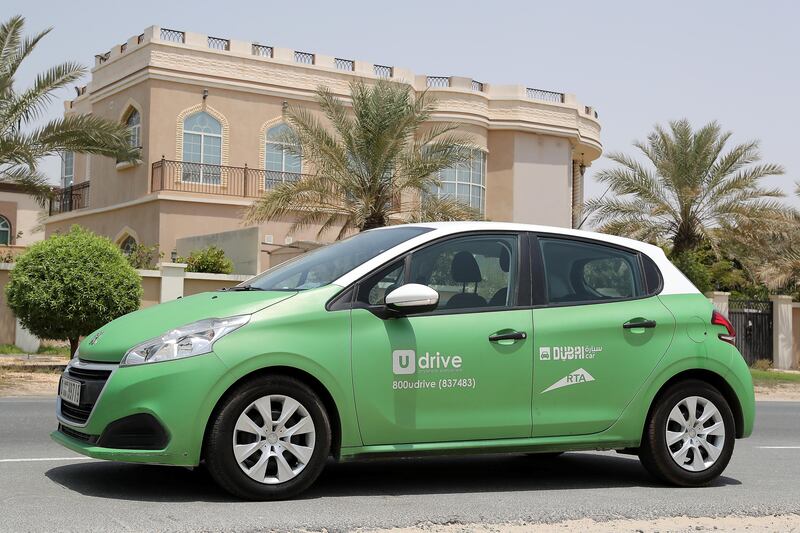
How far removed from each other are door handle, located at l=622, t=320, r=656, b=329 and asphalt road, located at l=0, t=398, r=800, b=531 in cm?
114

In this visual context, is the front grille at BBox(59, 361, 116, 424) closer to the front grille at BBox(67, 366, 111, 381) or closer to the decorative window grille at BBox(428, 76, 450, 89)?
the front grille at BBox(67, 366, 111, 381)

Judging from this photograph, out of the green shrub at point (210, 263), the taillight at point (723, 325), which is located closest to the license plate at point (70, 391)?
the taillight at point (723, 325)

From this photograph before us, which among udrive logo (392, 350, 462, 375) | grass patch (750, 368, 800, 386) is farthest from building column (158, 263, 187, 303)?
udrive logo (392, 350, 462, 375)

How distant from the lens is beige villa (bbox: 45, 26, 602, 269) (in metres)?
35.6

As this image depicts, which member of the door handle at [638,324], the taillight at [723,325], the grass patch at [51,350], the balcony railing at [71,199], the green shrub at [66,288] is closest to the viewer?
the door handle at [638,324]

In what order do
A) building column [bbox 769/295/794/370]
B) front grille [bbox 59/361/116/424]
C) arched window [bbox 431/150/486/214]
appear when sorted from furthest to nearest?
arched window [bbox 431/150/486/214]
building column [bbox 769/295/794/370]
front grille [bbox 59/361/116/424]

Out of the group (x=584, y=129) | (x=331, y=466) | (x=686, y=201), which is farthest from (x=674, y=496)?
(x=584, y=129)

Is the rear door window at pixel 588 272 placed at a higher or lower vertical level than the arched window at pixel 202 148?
lower

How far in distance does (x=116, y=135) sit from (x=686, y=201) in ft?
57.1

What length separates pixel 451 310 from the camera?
7293 millimetres

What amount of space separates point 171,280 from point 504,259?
65.5ft

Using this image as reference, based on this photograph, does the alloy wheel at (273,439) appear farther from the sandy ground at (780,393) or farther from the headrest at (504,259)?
the sandy ground at (780,393)

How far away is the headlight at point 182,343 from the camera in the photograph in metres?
6.57

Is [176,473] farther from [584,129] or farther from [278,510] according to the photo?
[584,129]
